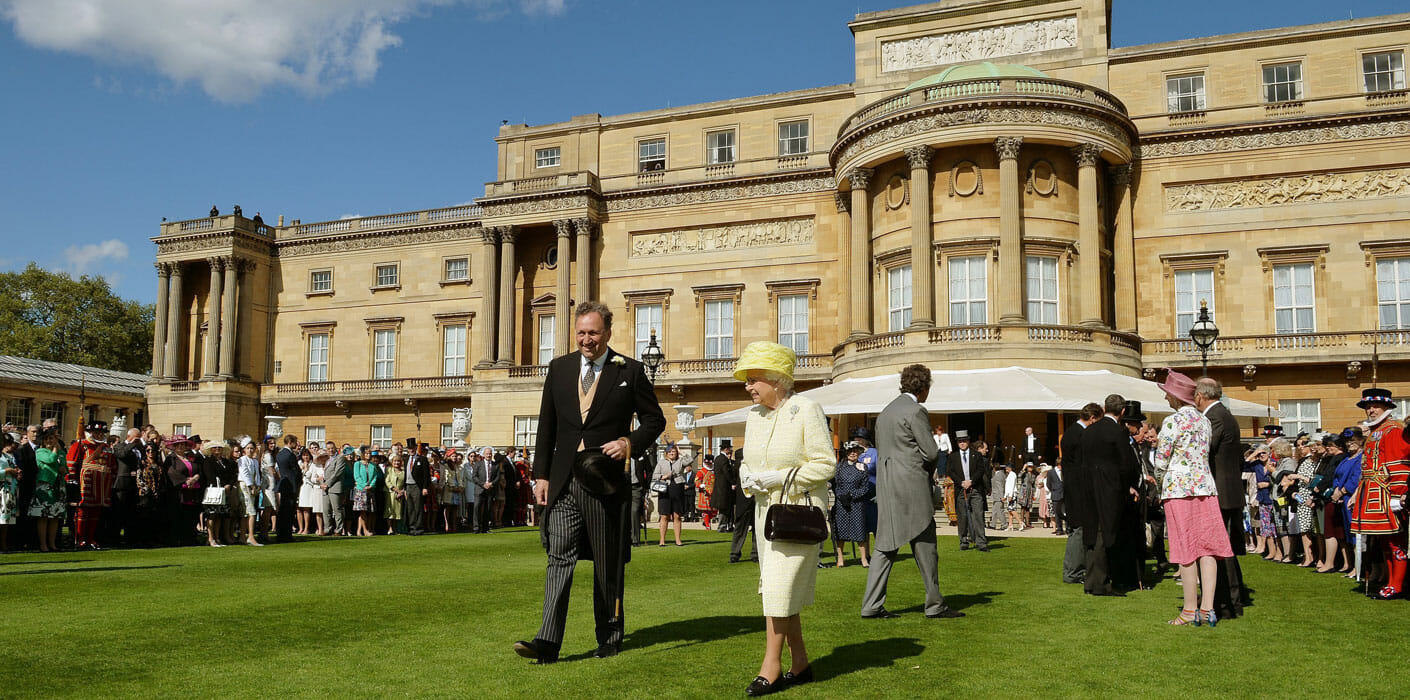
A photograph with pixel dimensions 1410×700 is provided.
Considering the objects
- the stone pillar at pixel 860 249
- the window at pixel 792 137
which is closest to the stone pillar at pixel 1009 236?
the stone pillar at pixel 860 249

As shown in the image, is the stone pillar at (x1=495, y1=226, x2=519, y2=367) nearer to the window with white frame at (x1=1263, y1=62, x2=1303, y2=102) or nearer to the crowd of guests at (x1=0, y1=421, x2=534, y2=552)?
the crowd of guests at (x1=0, y1=421, x2=534, y2=552)

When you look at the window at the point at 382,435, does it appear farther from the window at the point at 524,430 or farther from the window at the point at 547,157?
the window at the point at 547,157

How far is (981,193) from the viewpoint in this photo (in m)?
32.5

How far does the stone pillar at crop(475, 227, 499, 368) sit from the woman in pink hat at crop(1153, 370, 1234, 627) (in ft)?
117

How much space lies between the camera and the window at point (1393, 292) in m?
32.3

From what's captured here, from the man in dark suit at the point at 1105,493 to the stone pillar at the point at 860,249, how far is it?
23515 mm

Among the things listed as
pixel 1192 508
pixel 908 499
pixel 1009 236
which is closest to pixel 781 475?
pixel 908 499

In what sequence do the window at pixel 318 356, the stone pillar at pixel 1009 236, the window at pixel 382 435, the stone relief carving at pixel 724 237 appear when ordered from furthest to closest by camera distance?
the window at pixel 318 356
the window at pixel 382 435
the stone relief carving at pixel 724 237
the stone pillar at pixel 1009 236

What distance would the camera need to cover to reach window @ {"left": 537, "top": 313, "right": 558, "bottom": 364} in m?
42.7

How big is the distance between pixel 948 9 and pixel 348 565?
3043cm

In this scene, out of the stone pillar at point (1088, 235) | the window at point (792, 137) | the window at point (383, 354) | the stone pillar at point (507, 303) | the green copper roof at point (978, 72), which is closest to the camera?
the stone pillar at point (1088, 235)

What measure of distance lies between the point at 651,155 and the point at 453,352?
12.0 meters

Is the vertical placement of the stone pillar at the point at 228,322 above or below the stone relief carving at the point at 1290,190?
below

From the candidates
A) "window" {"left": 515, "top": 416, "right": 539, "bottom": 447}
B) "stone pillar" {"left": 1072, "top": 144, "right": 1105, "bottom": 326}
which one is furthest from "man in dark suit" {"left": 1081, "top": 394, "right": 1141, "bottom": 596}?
"window" {"left": 515, "top": 416, "right": 539, "bottom": 447}
